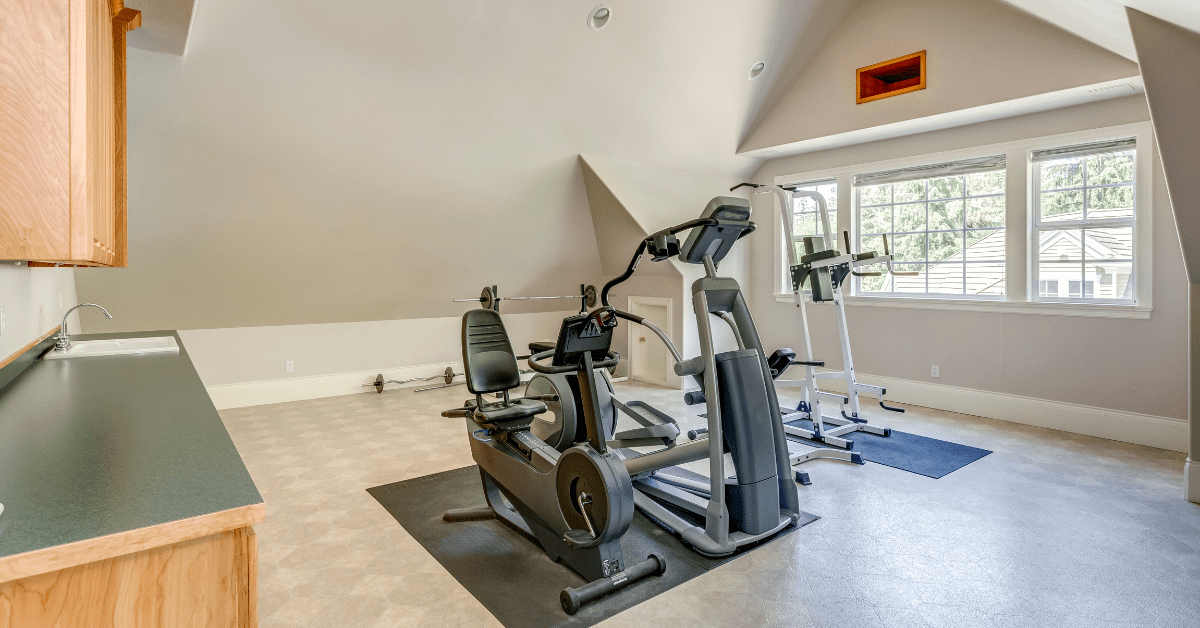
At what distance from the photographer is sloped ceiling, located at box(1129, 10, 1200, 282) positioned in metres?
2.90

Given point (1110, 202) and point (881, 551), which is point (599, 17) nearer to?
point (881, 551)

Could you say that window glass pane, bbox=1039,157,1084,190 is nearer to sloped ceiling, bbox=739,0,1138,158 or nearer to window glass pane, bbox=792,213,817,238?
sloped ceiling, bbox=739,0,1138,158

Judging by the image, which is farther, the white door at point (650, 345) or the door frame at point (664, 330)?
the white door at point (650, 345)

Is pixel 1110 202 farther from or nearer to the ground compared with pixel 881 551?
farther from the ground

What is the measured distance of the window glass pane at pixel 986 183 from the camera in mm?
5043

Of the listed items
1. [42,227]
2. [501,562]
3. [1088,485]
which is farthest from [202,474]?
[1088,485]

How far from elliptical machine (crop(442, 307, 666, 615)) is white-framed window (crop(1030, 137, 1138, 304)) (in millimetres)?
3943

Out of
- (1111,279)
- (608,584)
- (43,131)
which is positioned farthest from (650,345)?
(43,131)

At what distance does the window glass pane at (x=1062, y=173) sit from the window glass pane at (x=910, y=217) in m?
0.93

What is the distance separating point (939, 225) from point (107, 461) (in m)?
5.89

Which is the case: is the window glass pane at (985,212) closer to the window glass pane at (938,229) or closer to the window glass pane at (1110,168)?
the window glass pane at (938,229)

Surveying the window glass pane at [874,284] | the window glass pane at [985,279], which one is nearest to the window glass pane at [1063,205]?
the window glass pane at [985,279]

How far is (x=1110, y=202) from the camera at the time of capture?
4.52 m

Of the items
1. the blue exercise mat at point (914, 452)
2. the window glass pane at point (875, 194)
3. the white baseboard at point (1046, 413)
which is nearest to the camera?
the blue exercise mat at point (914, 452)
